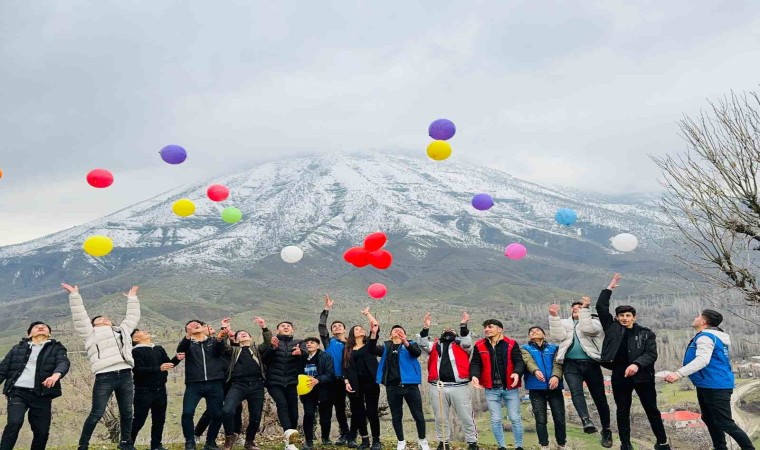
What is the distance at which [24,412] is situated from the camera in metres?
7.93

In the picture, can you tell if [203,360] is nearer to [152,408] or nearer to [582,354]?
[152,408]

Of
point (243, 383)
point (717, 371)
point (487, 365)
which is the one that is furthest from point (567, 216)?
point (243, 383)

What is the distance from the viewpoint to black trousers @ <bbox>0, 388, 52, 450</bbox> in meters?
7.74

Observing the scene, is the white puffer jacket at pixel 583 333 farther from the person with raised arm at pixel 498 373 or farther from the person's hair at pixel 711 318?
the person's hair at pixel 711 318

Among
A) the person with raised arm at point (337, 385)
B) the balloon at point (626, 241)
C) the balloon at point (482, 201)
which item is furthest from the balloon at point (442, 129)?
the person with raised arm at point (337, 385)

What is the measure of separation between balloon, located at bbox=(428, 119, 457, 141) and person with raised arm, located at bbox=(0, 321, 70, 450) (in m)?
8.94

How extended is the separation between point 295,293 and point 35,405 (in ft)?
639

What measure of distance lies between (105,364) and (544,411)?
22.3 feet

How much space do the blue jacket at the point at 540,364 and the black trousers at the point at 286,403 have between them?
12.5ft

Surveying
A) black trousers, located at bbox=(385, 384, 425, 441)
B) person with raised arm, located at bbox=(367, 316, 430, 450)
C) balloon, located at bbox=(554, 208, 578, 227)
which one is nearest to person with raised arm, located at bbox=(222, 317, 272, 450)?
person with raised arm, located at bbox=(367, 316, 430, 450)

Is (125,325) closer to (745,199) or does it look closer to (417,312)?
(745,199)

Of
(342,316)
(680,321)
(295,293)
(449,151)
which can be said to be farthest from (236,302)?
(449,151)

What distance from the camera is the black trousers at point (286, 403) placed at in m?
9.07

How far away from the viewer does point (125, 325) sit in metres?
8.83
